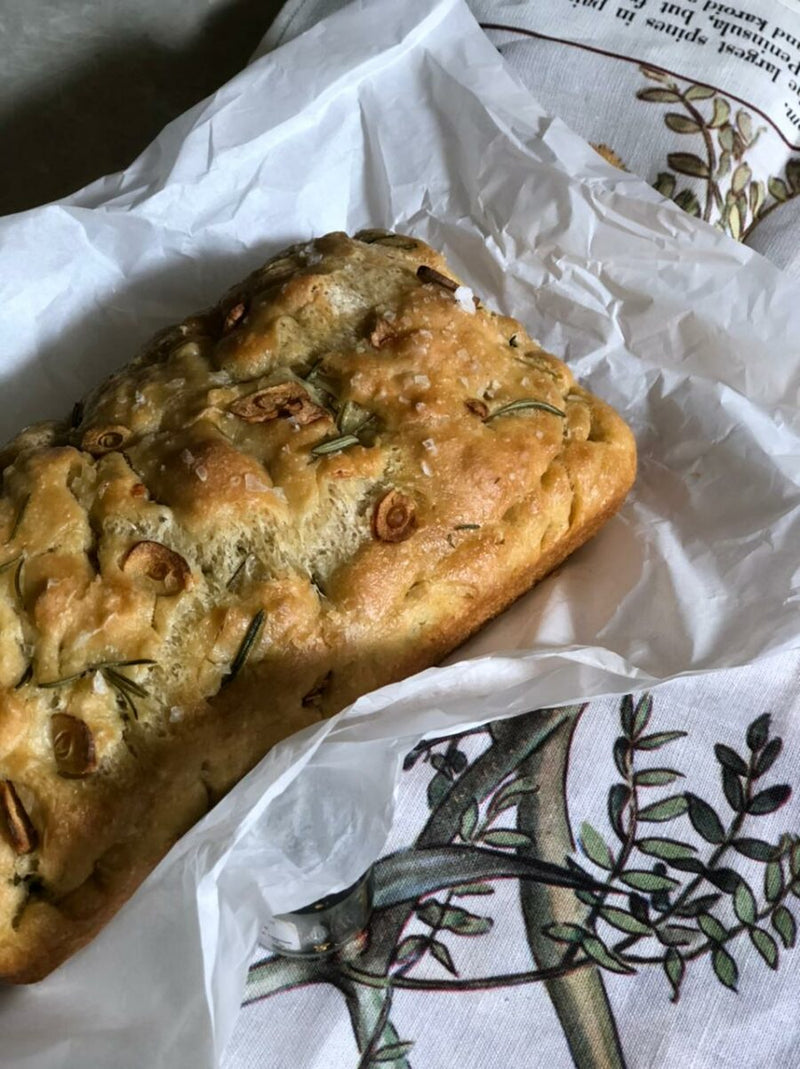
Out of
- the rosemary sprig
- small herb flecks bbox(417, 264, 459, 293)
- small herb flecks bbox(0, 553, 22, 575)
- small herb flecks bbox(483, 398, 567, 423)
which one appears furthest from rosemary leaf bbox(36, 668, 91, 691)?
small herb flecks bbox(417, 264, 459, 293)

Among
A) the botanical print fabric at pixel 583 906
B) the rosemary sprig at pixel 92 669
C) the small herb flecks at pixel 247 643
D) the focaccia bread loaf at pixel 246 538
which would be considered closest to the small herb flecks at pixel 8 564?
the focaccia bread loaf at pixel 246 538

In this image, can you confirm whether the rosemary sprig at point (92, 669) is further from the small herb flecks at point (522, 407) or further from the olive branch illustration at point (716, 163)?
the olive branch illustration at point (716, 163)

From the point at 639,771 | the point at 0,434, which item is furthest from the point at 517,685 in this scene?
the point at 0,434

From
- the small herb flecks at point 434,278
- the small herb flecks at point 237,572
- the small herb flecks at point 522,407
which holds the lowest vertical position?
the small herb flecks at point 237,572

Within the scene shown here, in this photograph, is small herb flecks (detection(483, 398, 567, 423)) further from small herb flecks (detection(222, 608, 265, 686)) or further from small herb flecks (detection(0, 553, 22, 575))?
small herb flecks (detection(0, 553, 22, 575))

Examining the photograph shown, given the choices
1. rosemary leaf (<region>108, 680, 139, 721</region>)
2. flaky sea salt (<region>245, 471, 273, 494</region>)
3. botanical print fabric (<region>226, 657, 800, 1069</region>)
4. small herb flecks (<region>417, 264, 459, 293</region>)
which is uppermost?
small herb flecks (<region>417, 264, 459, 293</region>)

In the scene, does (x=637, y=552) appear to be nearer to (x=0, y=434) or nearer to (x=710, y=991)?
(x=710, y=991)

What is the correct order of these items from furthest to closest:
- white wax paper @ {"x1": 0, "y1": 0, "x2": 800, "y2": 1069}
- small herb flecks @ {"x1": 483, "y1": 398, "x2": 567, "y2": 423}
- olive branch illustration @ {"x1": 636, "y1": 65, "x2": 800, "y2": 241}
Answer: olive branch illustration @ {"x1": 636, "y1": 65, "x2": 800, "y2": 241}
small herb flecks @ {"x1": 483, "y1": 398, "x2": 567, "y2": 423}
white wax paper @ {"x1": 0, "y1": 0, "x2": 800, "y2": 1069}
